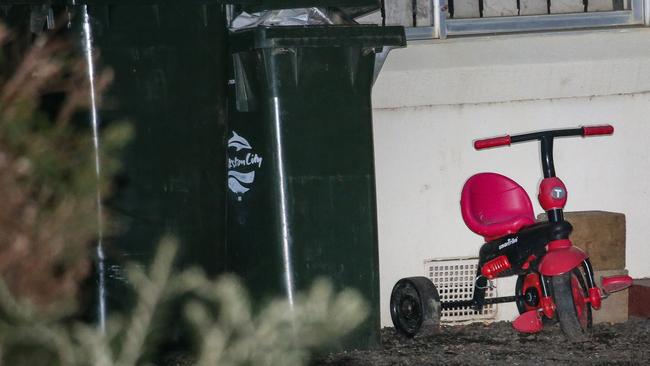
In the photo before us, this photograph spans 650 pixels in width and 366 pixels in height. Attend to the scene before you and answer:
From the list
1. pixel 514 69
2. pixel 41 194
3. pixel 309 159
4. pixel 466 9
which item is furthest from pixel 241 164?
pixel 41 194

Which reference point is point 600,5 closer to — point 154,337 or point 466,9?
point 466,9

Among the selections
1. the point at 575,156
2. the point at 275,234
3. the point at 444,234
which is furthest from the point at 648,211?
the point at 275,234

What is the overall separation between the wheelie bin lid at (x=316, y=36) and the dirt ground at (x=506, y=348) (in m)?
1.54

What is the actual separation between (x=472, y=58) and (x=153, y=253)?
2.42 m

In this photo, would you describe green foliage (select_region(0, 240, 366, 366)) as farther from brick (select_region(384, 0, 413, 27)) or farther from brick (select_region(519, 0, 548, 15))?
brick (select_region(519, 0, 548, 15))

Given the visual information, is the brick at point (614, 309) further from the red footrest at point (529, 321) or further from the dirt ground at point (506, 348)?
the red footrest at point (529, 321)

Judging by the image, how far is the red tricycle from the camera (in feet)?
19.7

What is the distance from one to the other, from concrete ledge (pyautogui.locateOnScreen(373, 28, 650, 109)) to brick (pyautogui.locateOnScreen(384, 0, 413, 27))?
0.20 metres

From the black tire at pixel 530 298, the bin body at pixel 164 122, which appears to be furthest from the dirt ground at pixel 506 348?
the bin body at pixel 164 122

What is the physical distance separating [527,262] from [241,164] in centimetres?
155

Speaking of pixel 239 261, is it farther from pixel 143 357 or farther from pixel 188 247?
pixel 143 357

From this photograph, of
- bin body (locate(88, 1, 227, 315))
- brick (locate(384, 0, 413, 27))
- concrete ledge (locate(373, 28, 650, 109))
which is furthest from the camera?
brick (locate(384, 0, 413, 27))

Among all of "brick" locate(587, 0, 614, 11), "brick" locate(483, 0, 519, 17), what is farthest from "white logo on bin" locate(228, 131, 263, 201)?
"brick" locate(587, 0, 614, 11)

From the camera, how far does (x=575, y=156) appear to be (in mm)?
7262
